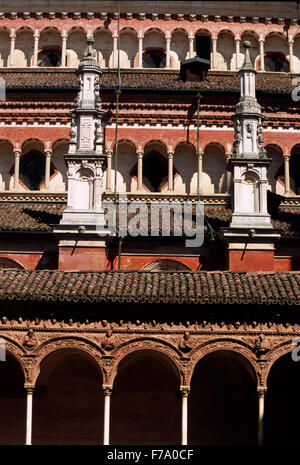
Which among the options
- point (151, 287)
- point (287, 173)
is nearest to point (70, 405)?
point (151, 287)

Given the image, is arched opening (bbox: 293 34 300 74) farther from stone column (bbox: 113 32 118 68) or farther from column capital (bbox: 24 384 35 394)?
column capital (bbox: 24 384 35 394)

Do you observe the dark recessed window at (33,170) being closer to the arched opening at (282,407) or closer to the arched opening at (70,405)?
the arched opening at (70,405)

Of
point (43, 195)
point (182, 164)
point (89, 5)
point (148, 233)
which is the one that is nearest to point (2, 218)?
point (43, 195)

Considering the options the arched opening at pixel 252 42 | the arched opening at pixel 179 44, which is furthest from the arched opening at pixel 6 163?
the arched opening at pixel 252 42

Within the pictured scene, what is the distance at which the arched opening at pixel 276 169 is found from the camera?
127 ft

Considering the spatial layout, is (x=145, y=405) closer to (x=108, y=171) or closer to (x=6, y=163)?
(x=108, y=171)

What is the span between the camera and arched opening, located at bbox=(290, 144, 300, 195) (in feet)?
128

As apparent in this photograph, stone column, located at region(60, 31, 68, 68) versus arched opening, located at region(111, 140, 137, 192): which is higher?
stone column, located at region(60, 31, 68, 68)

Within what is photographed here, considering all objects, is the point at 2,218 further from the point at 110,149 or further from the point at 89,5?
the point at 89,5

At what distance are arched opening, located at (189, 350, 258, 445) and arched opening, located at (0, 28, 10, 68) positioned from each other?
20347 mm

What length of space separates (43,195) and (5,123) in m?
4.19

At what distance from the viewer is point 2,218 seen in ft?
113

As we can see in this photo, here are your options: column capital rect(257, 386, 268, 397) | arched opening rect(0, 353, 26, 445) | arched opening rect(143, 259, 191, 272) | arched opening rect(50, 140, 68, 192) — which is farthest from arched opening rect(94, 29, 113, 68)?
column capital rect(257, 386, 268, 397)

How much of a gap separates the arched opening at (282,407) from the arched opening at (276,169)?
477 inches
